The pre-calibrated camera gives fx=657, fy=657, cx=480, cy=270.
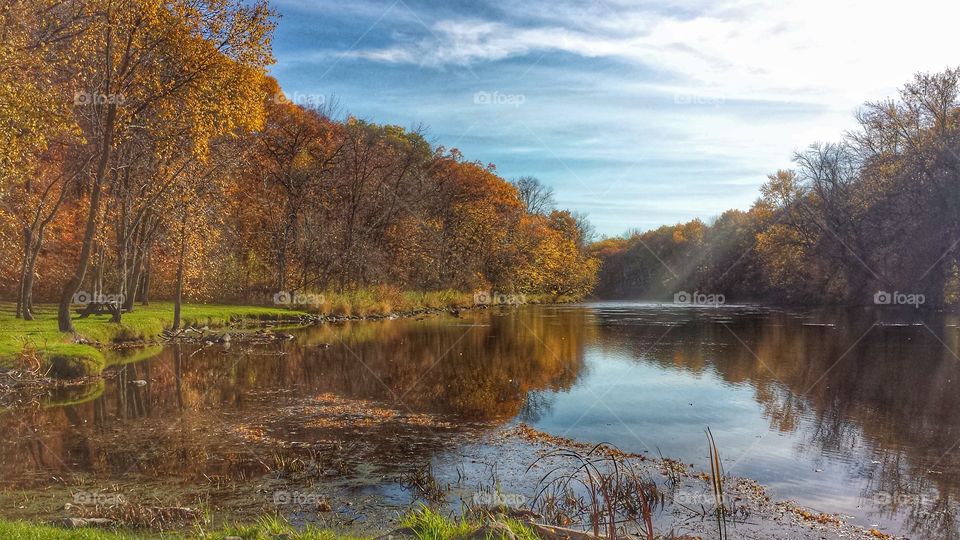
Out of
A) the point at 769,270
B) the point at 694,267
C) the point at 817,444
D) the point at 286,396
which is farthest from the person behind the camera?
the point at 694,267

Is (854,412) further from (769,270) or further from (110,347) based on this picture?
(769,270)

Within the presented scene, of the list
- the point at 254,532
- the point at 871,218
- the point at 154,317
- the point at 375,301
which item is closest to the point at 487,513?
the point at 254,532

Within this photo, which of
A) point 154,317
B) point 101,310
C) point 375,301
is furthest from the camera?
point 375,301

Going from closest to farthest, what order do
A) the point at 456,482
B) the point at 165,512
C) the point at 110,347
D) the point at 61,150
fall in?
the point at 165,512 < the point at 456,482 < the point at 110,347 < the point at 61,150

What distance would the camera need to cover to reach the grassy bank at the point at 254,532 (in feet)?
21.6

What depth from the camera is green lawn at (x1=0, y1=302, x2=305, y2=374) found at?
61.6 ft

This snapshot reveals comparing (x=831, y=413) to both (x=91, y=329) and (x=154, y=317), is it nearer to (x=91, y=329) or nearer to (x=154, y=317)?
(x=91, y=329)

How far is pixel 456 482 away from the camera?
10078 millimetres

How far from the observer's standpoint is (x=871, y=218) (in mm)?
49250

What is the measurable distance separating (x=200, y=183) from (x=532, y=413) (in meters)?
19.2

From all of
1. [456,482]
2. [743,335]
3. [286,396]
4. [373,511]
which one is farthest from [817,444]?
[743,335]

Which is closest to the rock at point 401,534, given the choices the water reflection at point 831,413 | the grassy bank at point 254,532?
the grassy bank at point 254,532

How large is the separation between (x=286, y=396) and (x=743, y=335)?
24.7m

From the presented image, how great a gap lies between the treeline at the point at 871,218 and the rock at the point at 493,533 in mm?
47728
